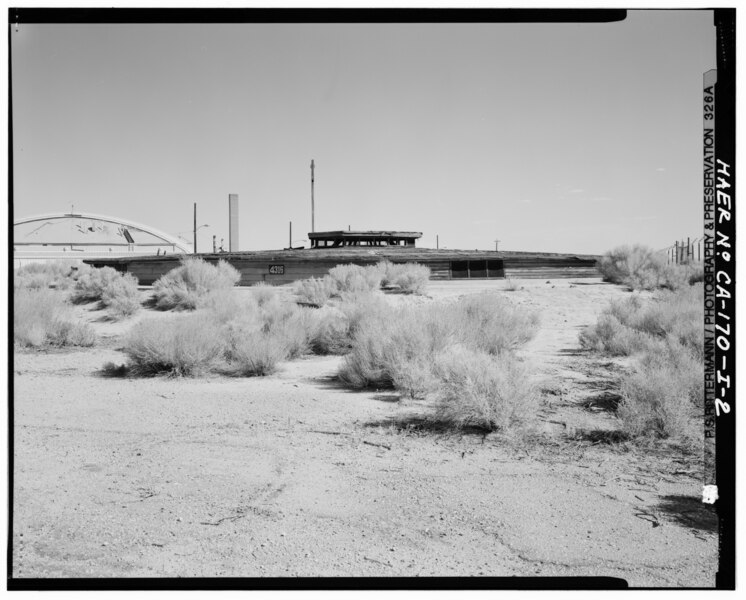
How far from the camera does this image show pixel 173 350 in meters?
8.76

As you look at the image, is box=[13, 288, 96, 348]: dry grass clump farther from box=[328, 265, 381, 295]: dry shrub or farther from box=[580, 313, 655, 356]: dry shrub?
box=[580, 313, 655, 356]: dry shrub

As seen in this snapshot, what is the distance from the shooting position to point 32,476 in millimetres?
4605

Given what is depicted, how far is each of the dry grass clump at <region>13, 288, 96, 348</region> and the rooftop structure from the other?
54.8ft

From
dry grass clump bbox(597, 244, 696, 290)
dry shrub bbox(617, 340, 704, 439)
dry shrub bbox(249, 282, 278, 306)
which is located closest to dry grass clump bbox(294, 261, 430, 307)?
dry shrub bbox(249, 282, 278, 306)

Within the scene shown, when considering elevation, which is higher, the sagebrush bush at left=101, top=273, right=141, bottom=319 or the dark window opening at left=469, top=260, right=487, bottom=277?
the dark window opening at left=469, top=260, right=487, bottom=277

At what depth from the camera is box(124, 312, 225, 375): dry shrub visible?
344 inches

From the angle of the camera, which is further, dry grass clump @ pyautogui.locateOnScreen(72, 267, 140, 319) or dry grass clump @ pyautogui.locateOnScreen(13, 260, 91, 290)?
dry grass clump @ pyautogui.locateOnScreen(13, 260, 91, 290)

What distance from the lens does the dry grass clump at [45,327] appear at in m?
10.8

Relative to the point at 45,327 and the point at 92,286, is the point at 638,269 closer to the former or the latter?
the point at 92,286

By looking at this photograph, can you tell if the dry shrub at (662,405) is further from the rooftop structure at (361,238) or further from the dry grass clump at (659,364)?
the rooftop structure at (361,238)

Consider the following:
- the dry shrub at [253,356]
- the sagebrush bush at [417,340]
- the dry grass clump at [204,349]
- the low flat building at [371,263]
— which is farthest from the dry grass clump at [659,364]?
the low flat building at [371,263]

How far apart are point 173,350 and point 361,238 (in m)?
20.9

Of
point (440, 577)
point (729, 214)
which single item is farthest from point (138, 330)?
point (729, 214)

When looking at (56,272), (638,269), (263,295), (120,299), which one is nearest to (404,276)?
(263,295)
